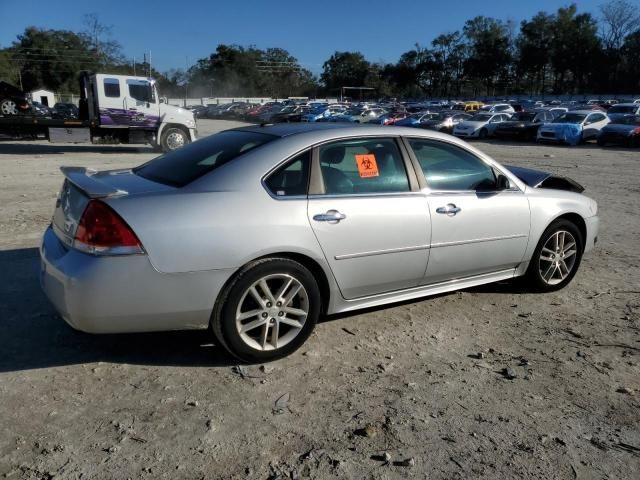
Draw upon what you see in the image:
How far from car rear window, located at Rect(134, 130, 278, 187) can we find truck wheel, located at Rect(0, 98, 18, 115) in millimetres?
19924

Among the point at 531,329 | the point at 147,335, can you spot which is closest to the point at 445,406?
the point at 531,329

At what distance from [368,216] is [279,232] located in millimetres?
693

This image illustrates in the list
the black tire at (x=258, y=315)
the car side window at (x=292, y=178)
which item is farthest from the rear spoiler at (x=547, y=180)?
the black tire at (x=258, y=315)

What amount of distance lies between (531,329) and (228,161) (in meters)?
2.59

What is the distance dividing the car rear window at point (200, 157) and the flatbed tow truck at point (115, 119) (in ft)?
48.1

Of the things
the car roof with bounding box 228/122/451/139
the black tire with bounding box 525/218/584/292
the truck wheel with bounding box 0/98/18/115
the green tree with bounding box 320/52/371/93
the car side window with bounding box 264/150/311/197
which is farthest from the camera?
the green tree with bounding box 320/52/371/93

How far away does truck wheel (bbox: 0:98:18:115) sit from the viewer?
67.8ft

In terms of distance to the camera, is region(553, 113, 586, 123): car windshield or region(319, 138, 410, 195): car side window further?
region(553, 113, 586, 123): car windshield

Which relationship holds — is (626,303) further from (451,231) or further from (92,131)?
(92,131)

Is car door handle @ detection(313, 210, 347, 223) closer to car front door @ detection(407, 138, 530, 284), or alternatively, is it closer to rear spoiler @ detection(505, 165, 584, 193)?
car front door @ detection(407, 138, 530, 284)

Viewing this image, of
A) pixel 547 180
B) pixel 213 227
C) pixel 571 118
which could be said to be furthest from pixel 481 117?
pixel 213 227

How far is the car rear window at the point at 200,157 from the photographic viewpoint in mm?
3586

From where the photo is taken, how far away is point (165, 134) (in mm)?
18281

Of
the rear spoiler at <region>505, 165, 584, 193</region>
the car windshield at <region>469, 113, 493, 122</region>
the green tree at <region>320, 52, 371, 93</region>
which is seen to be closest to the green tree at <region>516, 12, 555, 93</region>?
the green tree at <region>320, 52, 371, 93</region>
